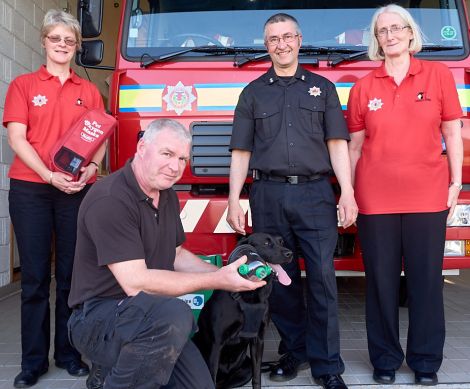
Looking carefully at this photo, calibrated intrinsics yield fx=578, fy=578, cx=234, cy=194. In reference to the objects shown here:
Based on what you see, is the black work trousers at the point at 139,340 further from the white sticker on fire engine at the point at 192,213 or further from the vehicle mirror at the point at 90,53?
the vehicle mirror at the point at 90,53

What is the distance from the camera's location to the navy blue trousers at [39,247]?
3.27m

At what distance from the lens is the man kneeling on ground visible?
2342 mm

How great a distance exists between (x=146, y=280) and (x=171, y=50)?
1959mm

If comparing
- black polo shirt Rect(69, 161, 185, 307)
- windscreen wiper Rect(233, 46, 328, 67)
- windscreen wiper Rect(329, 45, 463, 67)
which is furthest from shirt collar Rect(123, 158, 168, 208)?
windscreen wiper Rect(329, 45, 463, 67)

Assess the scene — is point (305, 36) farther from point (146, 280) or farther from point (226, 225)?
point (146, 280)

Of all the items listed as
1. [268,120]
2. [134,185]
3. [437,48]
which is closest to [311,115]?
[268,120]

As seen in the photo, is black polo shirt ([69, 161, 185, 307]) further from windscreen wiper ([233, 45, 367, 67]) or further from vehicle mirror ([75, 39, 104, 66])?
vehicle mirror ([75, 39, 104, 66])

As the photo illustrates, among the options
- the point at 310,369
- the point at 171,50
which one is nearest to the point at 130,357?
the point at 310,369

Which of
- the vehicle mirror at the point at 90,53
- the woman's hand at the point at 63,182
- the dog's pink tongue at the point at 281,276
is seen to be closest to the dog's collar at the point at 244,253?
the dog's pink tongue at the point at 281,276

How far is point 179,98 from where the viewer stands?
3.78 meters

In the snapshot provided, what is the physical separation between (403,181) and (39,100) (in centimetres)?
209

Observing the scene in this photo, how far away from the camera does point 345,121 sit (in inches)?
129

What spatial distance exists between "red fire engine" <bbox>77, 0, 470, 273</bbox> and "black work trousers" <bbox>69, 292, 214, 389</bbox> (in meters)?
1.33

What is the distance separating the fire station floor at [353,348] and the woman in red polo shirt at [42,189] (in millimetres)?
289
